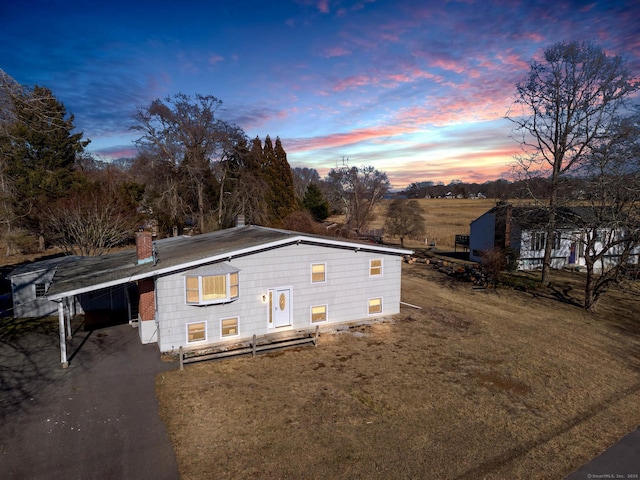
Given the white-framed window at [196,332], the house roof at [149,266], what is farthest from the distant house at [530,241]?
the white-framed window at [196,332]

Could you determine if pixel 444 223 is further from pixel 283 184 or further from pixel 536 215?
pixel 536 215

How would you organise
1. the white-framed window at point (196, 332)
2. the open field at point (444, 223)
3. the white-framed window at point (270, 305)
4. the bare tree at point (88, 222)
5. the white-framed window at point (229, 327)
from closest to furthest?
the white-framed window at point (196, 332) → the white-framed window at point (229, 327) → the white-framed window at point (270, 305) → the bare tree at point (88, 222) → the open field at point (444, 223)

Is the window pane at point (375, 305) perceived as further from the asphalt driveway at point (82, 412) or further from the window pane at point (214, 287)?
the asphalt driveway at point (82, 412)

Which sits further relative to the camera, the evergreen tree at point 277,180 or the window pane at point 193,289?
the evergreen tree at point 277,180

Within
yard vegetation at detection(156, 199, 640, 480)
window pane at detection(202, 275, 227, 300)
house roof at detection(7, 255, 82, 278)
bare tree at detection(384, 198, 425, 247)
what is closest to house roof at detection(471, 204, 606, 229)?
bare tree at detection(384, 198, 425, 247)

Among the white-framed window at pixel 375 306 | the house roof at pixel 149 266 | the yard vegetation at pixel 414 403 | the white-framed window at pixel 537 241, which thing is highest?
the house roof at pixel 149 266

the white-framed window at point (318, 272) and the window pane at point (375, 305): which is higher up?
the white-framed window at point (318, 272)

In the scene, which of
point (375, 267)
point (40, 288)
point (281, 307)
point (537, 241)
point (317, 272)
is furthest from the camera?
point (537, 241)

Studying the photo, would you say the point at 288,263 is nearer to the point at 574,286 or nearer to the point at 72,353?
the point at 72,353

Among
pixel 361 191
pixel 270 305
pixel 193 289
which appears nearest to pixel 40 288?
pixel 193 289
